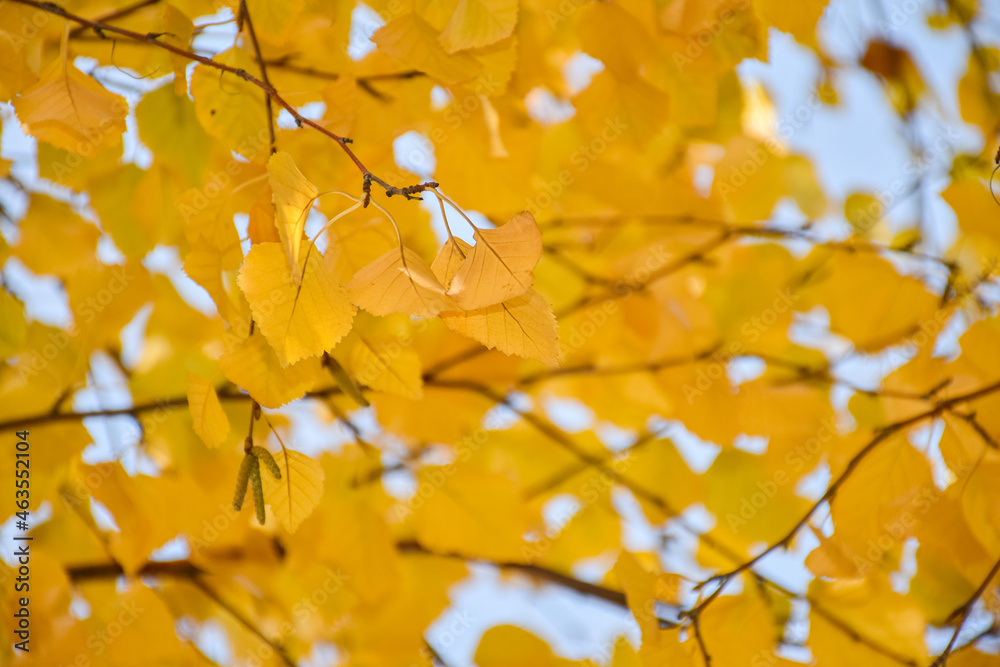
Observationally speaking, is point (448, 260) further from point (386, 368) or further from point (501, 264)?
point (386, 368)

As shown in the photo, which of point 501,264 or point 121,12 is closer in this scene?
point 501,264

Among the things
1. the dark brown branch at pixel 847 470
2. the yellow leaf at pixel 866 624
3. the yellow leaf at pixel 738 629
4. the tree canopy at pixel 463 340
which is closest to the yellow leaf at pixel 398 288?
the tree canopy at pixel 463 340

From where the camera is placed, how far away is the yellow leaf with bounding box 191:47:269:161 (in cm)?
76

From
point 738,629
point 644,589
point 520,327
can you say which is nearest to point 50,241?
point 520,327

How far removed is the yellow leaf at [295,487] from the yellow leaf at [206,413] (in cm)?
7

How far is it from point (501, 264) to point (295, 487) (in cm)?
33

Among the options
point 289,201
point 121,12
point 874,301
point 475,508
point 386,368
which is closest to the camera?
point 289,201

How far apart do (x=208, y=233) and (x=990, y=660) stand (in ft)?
3.85

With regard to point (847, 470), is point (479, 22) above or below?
above

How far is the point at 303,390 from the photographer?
0.65 metres

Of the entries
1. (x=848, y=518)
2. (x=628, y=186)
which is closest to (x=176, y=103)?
(x=628, y=186)

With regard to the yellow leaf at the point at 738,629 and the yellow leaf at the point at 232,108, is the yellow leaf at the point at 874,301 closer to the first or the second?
the yellow leaf at the point at 738,629

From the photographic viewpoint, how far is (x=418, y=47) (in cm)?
69

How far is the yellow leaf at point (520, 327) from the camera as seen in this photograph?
0.56m
